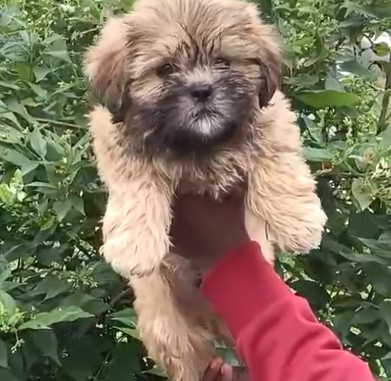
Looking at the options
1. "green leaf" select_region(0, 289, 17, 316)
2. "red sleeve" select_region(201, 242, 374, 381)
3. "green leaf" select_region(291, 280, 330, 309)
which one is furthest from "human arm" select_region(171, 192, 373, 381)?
"green leaf" select_region(291, 280, 330, 309)

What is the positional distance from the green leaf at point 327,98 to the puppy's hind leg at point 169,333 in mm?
507

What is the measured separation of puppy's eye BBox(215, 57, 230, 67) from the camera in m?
2.04

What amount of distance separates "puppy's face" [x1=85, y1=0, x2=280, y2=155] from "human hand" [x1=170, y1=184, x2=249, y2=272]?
0.11m

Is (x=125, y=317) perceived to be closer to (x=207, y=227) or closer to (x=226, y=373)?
(x=226, y=373)

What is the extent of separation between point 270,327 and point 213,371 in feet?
1.74

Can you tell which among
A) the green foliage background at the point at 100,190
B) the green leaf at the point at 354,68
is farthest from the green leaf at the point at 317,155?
the green leaf at the point at 354,68

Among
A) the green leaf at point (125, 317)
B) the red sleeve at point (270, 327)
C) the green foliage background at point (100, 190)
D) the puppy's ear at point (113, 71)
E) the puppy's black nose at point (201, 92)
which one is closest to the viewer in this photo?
the red sleeve at point (270, 327)

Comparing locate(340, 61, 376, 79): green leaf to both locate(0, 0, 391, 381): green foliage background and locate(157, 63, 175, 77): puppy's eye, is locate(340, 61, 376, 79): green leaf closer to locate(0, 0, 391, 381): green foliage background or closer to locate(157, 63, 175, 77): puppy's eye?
locate(0, 0, 391, 381): green foliage background

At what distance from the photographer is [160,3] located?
6.96 feet

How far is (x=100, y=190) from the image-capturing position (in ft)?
7.94

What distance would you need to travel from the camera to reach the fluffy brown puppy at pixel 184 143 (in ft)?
6.68

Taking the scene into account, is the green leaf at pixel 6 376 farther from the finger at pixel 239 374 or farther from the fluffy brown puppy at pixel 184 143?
the finger at pixel 239 374

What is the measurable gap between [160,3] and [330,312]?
0.78m

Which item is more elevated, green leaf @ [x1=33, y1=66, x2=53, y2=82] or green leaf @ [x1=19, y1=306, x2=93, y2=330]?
green leaf @ [x1=33, y1=66, x2=53, y2=82]
